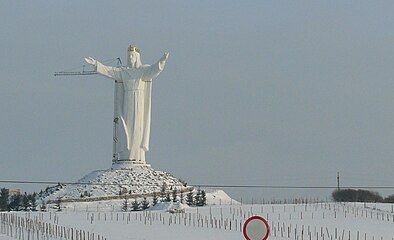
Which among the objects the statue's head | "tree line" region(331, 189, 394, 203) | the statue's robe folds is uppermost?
the statue's head

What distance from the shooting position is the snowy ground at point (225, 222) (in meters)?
38.3

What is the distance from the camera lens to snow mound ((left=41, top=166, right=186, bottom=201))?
61737mm

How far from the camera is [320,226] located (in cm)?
4400

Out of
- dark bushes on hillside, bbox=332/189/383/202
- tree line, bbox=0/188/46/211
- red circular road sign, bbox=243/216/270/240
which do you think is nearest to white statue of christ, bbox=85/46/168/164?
tree line, bbox=0/188/46/211

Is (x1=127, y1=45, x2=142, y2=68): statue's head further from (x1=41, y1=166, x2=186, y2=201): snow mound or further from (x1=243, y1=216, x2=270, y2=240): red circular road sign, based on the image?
(x1=243, y1=216, x2=270, y2=240): red circular road sign

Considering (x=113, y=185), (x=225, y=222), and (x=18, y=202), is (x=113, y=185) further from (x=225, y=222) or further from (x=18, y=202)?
(x=225, y=222)

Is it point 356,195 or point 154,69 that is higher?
point 154,69

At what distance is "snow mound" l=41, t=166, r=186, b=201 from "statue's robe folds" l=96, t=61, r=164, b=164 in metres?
2.02

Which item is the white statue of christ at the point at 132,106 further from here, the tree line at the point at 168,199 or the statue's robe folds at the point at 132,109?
the tree line at the point at 168,199

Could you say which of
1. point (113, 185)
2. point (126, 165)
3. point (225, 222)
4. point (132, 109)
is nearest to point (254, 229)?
point (225, 222)

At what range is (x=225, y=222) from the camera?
44406mm

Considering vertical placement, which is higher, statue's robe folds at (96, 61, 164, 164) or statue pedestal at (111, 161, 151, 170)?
statue's robe folds at (96, 61, 164, 164)

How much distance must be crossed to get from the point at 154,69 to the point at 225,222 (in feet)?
86.8

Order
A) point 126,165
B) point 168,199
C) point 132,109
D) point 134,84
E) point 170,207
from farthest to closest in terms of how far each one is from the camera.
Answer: point 132,109 < point 134,84 < point 126,165 < point 168,199 < point 170,207
